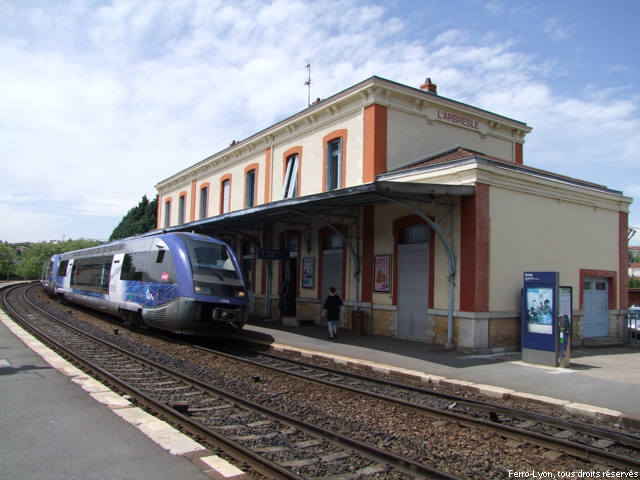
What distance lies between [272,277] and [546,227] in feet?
35.1

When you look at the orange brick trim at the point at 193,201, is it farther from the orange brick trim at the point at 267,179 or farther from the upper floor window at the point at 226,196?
the orange brick trim at the point at 267,179

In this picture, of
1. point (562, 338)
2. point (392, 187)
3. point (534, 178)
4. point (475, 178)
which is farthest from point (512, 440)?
point (534, 178)

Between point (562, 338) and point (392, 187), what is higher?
point (392, 187)

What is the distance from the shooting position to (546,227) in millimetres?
13391

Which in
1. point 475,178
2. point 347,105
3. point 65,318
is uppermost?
point 347,105

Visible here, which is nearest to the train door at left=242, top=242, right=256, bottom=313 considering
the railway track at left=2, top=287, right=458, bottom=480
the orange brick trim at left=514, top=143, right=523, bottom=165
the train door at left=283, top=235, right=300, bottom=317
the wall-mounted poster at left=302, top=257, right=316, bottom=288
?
the train door at left=283, top=235, right=300, bottom=317

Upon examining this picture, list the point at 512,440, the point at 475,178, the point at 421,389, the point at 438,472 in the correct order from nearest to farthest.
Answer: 1. the point at 438,472
2. the point at 512,440
3. the point at 421,389
4. the point at 475,178

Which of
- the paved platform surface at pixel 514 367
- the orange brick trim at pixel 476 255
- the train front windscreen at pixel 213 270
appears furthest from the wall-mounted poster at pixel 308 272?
the orange brick trim at pixel 476 255

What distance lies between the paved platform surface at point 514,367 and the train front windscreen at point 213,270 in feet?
6.03

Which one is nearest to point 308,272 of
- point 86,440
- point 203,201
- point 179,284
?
point 179,284

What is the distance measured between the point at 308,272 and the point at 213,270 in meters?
5.91

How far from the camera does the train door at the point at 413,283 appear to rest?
43.7ft

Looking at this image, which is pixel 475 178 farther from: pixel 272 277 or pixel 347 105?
pixel 272 277

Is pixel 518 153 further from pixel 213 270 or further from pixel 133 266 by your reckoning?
pixel 133 266
